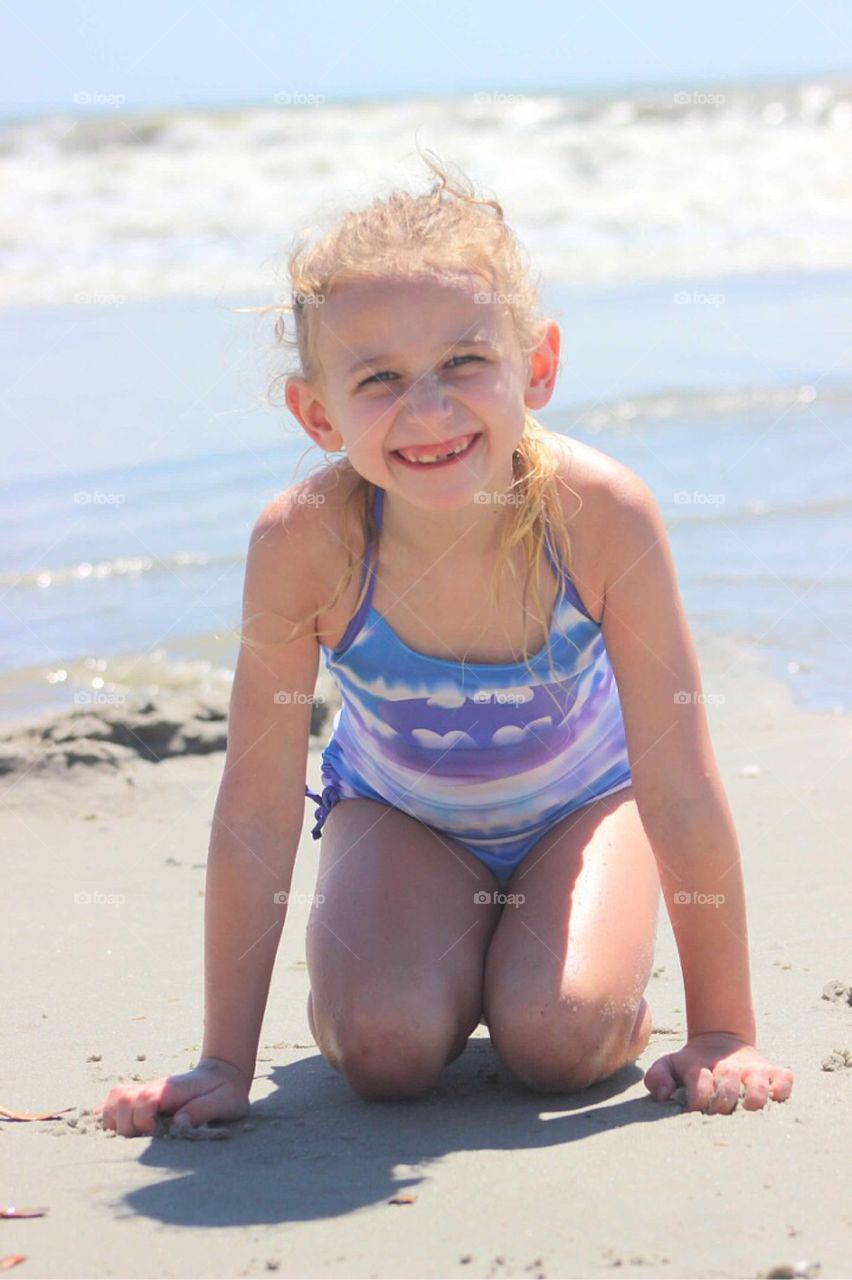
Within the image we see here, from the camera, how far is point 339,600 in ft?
9.46

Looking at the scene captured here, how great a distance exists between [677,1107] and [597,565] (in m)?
0.89

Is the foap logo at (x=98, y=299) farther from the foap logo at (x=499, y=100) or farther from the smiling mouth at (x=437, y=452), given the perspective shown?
the foap logo at (x=499, y=100)

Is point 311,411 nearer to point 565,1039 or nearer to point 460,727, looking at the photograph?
point 460,727

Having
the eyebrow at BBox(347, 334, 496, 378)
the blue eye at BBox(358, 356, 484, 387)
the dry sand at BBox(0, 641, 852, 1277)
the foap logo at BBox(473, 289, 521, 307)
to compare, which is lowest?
the dry sand at BBox(0, 641, 852, 1277)

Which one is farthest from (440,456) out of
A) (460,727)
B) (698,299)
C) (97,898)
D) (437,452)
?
(698,299)

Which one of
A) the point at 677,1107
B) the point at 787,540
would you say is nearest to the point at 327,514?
the point at 677,1107

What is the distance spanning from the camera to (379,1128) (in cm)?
252

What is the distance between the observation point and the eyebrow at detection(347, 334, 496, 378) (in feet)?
8.53

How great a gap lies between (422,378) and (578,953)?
3.28 feet

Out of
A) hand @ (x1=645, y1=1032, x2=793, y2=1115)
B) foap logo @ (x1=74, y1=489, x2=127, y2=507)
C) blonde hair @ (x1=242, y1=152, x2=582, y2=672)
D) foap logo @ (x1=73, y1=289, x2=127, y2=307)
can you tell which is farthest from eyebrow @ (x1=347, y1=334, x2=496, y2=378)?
foap logo @ (x1=73, y1=289, x2=127, y2=307)

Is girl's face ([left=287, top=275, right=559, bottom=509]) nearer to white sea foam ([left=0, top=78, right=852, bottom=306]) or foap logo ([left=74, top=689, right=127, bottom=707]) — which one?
foap logo ([left=74, top=689, right=127, bottom=707])

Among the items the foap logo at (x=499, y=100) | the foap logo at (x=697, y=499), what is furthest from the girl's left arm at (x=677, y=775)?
the foap logo at (x=499, y=100)

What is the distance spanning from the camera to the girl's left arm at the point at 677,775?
266 cm

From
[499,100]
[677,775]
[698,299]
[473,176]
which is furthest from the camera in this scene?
[499,100]
